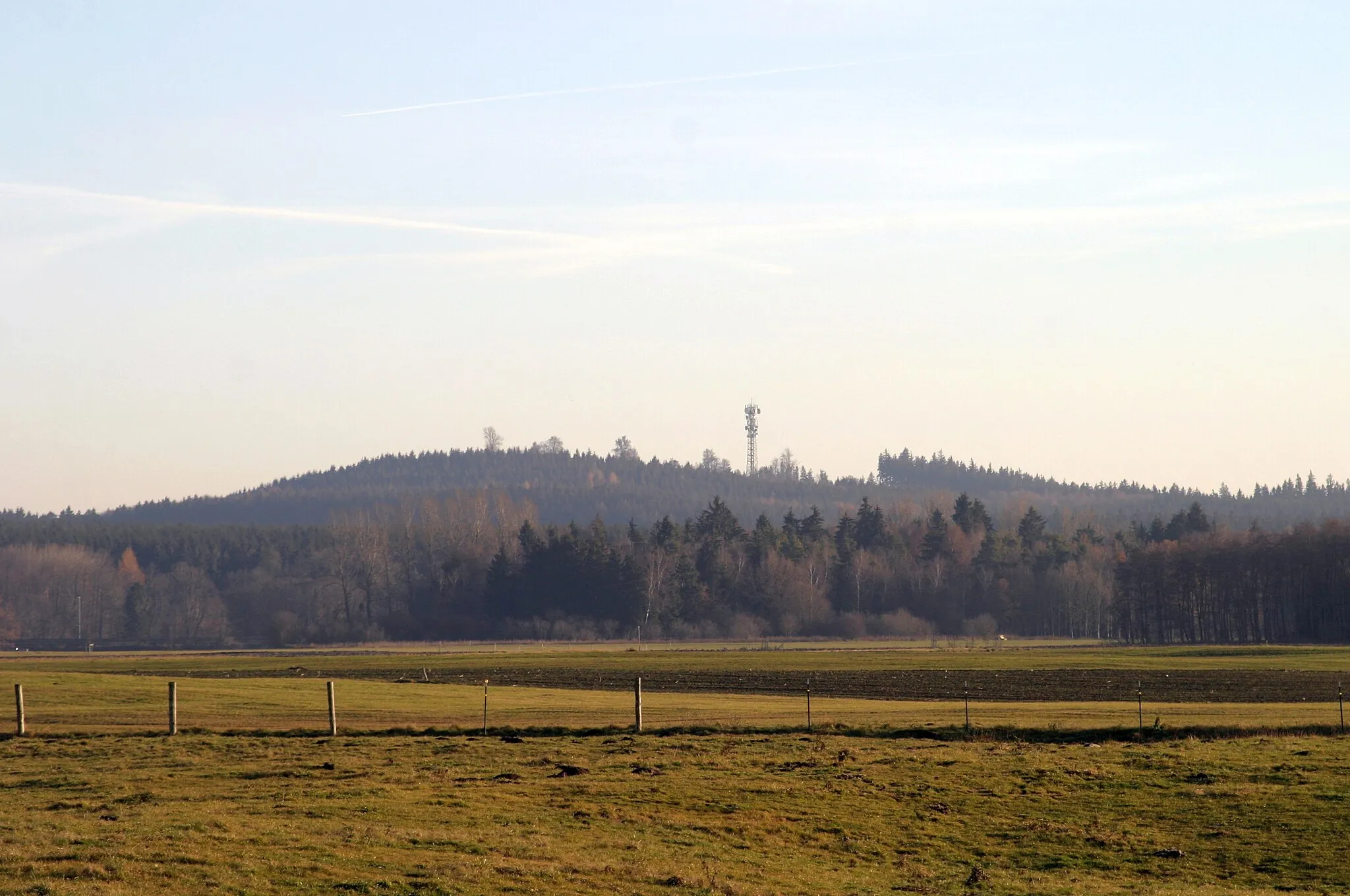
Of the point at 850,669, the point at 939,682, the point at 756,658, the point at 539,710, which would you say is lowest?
the point at 756,658

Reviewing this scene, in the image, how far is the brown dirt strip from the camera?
6303cm

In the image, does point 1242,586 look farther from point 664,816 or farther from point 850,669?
point 664,816

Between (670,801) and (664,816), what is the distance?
58.1 inches

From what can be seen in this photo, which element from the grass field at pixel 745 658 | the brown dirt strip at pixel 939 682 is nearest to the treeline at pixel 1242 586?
the grass field at pixel 745 658

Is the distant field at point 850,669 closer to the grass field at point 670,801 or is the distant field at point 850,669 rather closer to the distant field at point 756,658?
the distant field at point 756,658

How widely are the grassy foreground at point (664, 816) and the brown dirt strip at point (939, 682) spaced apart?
85.9ft

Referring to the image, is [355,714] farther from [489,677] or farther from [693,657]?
[693,657]

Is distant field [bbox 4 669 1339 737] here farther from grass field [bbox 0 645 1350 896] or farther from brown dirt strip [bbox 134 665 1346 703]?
brown dirt strip [bbox 134 665 1346 703]

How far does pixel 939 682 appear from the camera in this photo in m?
75.9

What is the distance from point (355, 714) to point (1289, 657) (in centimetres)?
8261

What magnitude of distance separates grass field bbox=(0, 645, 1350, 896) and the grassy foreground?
0.09m

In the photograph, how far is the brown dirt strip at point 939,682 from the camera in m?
63.0

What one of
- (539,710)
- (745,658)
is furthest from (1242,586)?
(539,710)

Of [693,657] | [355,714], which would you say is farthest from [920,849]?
[693,657]
